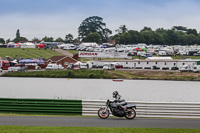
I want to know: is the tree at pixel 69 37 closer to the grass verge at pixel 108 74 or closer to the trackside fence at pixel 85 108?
the grass verge at pixel 108 74

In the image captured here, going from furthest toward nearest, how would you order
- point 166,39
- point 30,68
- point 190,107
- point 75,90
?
point 166,39 → point 30,68 → point 75,90 → point 190,107

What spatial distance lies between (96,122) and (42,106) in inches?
163

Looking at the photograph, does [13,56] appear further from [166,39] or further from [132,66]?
[166,39]

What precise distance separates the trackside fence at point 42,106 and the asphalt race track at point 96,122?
1.26 meters

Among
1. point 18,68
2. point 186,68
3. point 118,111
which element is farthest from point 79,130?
point 186,68

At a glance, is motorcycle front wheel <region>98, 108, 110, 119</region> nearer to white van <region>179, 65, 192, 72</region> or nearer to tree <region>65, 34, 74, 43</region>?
white van <region>179, 65, 192, 72</region>

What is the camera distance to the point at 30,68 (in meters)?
82.4

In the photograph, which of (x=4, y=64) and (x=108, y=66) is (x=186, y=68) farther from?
(x=4, y=64)

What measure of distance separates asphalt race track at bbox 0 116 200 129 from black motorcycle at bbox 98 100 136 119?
26 cm

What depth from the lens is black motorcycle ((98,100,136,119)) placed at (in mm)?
19781

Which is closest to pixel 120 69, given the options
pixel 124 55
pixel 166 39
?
pixel 124 55

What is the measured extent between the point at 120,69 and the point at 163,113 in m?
62.2

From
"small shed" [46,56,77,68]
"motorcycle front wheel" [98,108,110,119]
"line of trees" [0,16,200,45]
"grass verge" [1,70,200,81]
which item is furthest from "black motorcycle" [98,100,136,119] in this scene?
"line of trees" [0,16,200,45]

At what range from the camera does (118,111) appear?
19.8 m
